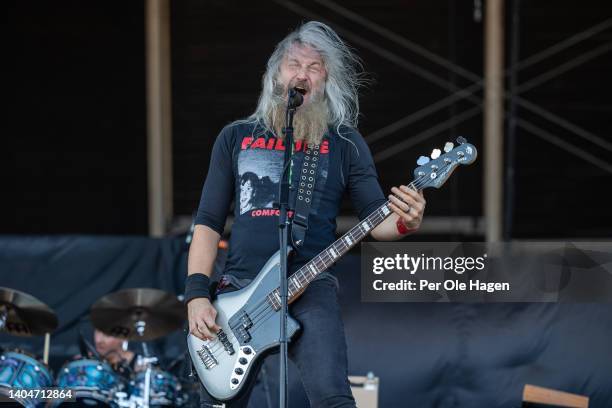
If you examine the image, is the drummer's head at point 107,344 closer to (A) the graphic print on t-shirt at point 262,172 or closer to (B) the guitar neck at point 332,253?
(A) the graphic print on t-shirt at point 262,172

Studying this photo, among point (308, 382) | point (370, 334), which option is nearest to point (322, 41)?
point (308, 382)

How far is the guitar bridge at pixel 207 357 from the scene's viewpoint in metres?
4.23

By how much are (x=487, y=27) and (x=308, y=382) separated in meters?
5.05

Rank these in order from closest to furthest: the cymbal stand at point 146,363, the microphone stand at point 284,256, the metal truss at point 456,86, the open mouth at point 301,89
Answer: the microphone stand at point 284,256
the open mouth at point 301,89
the cymbal stand at point 146,363
the metal truss at point 456,86

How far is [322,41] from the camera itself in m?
4.49

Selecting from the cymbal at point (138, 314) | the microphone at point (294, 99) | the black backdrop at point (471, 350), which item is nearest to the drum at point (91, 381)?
the cymbal at point (138, 314)

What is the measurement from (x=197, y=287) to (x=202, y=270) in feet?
0.31

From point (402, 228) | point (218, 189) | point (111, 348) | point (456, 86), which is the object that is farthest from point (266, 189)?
point (456, 86)

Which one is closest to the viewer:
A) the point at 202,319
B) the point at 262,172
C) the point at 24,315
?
the point at 202,319

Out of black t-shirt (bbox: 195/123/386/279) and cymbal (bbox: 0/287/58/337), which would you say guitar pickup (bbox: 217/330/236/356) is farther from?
cymbal (bbox: 0/287/58/337)

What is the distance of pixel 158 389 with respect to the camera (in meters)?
6.33

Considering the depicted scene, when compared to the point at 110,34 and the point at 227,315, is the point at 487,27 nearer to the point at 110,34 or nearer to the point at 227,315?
the point at 110,34

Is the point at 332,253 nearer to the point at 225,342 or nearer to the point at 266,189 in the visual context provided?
the point at 266,189

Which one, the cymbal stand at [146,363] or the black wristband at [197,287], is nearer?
the black wristband at [197,287]
